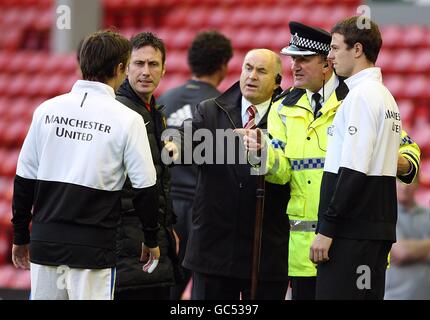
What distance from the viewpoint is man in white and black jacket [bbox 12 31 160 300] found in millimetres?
3717

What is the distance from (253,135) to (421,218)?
84.3 inches

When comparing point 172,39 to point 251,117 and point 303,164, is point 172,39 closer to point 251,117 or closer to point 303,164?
point 251,117

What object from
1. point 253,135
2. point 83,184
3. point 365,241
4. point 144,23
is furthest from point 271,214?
point 144,23

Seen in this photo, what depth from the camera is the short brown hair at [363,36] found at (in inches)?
155

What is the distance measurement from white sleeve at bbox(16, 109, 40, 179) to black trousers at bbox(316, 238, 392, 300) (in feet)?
4.15

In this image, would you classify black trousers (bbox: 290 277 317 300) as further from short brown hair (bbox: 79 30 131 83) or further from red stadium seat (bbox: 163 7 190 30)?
→ red stadium seat (bbox: 163 7 190 30)

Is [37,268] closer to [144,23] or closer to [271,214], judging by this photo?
[271,214]

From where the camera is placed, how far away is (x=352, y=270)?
3816mm

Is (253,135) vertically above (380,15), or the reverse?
(380,15)

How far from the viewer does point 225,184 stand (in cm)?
470

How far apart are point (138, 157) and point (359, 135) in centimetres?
90

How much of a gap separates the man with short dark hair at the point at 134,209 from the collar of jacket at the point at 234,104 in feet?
1.17

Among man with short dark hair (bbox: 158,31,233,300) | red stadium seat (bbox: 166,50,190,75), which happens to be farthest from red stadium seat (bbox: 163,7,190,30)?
man with short dark hair (bbox: 158,31,233,300)

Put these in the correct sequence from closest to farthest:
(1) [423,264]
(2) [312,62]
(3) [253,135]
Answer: (3) [253,135] → (2) [312,62] → (1) [423,264]
